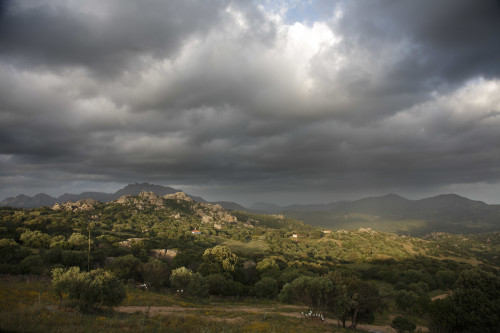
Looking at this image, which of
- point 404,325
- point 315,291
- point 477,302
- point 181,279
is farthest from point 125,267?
point 477,302

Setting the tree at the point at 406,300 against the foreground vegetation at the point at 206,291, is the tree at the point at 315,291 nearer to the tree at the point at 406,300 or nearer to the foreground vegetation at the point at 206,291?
the foreground vegetation at the point at 206,291

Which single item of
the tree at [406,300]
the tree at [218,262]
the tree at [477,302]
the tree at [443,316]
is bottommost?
the tree at [406,300]

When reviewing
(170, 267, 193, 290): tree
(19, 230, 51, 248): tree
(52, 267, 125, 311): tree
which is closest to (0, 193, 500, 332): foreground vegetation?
(52, 267, 125, 311): tree

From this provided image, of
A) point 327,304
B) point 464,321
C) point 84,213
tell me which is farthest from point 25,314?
point 84,213

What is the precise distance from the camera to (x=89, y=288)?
23.6 m

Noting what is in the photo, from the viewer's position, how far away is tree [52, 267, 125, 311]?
23703mm

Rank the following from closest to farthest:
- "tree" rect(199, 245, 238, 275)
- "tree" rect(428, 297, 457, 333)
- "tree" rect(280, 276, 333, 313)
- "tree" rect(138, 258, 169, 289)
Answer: "tree" rect(428, 297, 457, 333) → "tree" rect(280, 276, 333, 313) → "tree" rect(138, 258, 169, 289) → "tree" rect(199, 245, 238, 275)

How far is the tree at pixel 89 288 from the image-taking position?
23.7 meters

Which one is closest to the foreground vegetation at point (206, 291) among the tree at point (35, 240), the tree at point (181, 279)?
the tree at point (181, 279)

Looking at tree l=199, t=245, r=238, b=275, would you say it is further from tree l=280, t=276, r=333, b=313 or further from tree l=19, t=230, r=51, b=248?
tree l=19, t=230, r=51, b=248

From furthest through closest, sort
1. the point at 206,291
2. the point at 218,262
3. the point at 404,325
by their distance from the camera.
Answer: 1. the point at 218,262
2. the point at 206,291
3. the point at 404,325

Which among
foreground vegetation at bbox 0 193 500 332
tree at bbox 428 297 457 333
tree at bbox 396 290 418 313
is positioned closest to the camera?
foreground vegetation at bbox 0 193 500 332

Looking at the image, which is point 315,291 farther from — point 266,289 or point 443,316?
point 266,289

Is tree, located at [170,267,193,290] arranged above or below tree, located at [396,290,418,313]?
above
